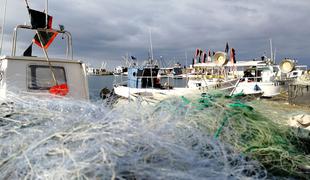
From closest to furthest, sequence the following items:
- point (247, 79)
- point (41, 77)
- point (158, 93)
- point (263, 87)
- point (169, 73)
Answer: point (41, 77) → point (158, 93) → point (263, 87) → point (247, 79) → point (169, 73)

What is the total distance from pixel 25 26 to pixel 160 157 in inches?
178

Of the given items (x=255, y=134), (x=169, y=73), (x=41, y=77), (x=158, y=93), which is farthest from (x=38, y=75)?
(x=169, y=73)

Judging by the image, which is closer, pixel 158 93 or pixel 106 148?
pixel 106 148

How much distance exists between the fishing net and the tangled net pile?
366 mm

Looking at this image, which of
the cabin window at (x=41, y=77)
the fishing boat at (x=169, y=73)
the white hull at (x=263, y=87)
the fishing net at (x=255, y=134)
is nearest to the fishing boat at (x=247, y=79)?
the white hull at (x=263, y=87)

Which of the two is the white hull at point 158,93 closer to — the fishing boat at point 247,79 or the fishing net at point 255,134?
the fishing net at point 255,134

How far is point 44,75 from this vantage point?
18.3 feet

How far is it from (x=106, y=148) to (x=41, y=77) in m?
3.92

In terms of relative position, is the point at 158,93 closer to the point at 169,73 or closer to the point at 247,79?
the point at 247,79

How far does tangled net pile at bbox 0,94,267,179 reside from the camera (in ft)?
6.48

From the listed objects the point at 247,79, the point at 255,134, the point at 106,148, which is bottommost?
the point at 255,134

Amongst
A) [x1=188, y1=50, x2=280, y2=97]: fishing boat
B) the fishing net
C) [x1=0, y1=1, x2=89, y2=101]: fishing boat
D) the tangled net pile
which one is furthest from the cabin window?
[x1=188, y1=50, x2=280, y2=97]: fishing boat

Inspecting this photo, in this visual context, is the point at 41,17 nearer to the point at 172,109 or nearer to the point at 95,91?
the point at 95,91

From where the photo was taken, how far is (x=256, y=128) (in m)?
3.68
